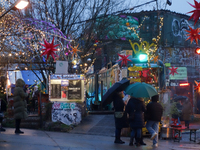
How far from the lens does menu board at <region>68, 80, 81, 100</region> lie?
15.0 m

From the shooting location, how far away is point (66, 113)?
1395 cm

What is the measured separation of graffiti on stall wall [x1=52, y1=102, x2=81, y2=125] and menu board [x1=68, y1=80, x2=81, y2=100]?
1031mm

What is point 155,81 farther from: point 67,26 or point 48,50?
point 67,26

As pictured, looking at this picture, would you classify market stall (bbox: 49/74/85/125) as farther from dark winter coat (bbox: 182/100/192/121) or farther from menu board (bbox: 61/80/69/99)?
dark winter coat (bbox: 182/100/192/121)

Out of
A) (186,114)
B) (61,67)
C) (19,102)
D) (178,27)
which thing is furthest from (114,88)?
(178,27)

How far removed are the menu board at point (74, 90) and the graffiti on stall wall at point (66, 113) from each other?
1031 mm

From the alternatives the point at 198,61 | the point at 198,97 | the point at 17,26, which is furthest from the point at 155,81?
the point at 198,61

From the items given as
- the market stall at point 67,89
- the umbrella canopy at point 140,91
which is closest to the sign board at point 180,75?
the market stall at point 67,89

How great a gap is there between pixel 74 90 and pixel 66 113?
4.97ft

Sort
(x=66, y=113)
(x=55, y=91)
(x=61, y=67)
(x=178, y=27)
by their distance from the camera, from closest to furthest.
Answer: (x=66, y=113) → (x=61, y=67) → (x=55, y=91) → (x=178, y=27)

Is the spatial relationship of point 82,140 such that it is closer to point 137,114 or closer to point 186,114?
point 137,114

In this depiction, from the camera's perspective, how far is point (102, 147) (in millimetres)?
8461

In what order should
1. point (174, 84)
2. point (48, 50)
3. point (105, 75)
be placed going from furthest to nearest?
point (174, 84)
point (105, 75)
point (48, 50)

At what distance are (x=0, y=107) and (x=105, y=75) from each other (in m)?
9.46
